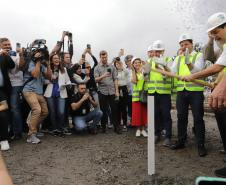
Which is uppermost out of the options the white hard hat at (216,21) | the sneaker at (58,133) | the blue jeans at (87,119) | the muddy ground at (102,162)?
the white hard hat at (216,21)

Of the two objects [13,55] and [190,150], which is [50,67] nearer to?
[13,55]

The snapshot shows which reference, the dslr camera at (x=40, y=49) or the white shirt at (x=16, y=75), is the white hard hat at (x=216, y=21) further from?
the white shirt at (x=16, y=75)

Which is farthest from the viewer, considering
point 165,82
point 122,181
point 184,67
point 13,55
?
point 13,55

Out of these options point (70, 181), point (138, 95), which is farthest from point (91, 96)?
point (70, 181)

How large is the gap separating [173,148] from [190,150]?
1.00ft

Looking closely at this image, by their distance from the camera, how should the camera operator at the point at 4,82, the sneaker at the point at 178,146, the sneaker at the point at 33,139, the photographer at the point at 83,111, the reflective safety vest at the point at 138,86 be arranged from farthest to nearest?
the photographer at the point at 83,111 < the reflective safety vest at the point at 138,86 < the sneaker at the point at 33,139 < the camera operator at the point at 4,82 < the sneaker at the point at 178,146

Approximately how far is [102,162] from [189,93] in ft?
6.17

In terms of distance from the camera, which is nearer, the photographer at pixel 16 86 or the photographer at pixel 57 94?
the photographer at pixel 16 86

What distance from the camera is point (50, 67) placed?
7008mm

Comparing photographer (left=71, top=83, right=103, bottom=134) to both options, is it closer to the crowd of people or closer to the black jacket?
the crowd of people

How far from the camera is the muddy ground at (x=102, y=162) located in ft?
14.4

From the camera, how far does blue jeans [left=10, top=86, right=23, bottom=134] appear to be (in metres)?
6.43

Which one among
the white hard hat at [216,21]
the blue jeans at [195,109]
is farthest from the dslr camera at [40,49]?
the white hard hat at [216,21]

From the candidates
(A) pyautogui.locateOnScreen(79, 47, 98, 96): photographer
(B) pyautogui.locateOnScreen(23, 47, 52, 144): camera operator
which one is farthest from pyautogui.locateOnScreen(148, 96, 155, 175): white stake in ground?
(A) pyautogui.locateOnScreen(79, 47, 98, 96): photographer
